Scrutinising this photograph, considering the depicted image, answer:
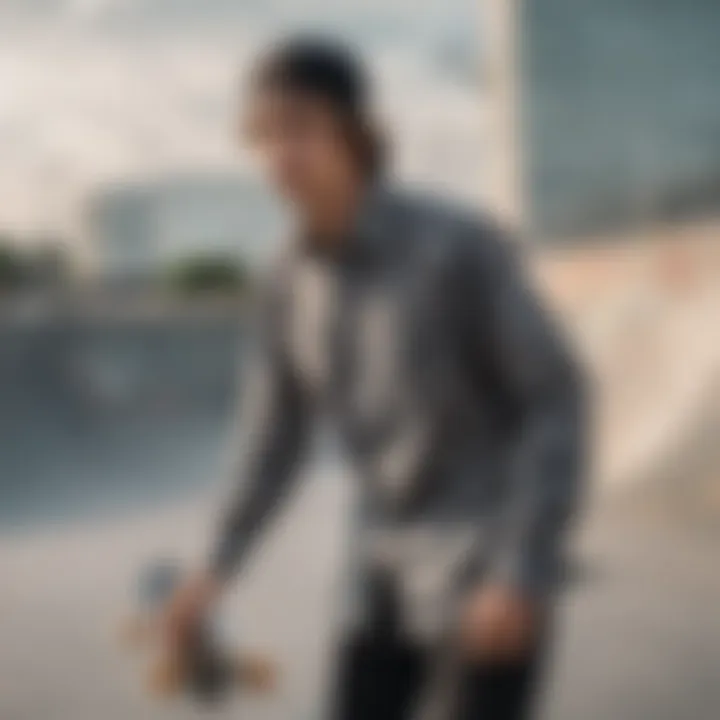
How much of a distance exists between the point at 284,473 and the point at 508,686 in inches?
9.2

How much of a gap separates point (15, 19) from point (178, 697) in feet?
1.96

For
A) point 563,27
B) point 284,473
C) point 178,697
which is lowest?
point 178,697

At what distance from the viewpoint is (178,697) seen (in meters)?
0.92

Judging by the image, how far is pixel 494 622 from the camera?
79cm

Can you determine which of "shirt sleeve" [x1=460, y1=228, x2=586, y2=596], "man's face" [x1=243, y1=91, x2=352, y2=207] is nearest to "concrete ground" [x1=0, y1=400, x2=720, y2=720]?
"shirt sleeve" [x1=460, y1=228, x2=586, y2=596]

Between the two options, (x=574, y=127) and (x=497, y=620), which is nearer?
(x=497, y=620)

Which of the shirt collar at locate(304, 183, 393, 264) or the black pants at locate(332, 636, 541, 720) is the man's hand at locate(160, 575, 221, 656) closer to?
the black pants at locate(332, 636, 541, 720)

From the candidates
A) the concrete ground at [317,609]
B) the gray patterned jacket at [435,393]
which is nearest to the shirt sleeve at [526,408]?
the gray patterned jacket at [435,393]

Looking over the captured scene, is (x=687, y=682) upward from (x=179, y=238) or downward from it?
downward

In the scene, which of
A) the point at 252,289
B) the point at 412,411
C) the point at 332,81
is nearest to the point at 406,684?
the point at 412,411

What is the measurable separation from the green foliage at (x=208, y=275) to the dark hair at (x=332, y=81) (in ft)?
0.46

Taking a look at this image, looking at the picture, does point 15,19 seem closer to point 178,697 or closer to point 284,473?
point 284,473

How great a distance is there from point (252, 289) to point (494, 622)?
33 centimetres

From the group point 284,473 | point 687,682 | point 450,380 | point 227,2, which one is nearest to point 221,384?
point 284,473
